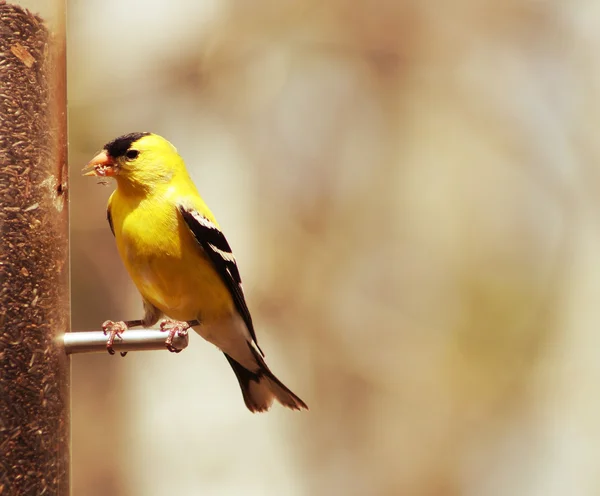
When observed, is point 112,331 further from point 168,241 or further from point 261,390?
point 261,390

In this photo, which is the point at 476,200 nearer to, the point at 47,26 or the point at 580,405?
the point at 580,405

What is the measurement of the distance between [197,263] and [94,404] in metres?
6.16

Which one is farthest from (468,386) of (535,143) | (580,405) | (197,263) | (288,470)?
(197,263)

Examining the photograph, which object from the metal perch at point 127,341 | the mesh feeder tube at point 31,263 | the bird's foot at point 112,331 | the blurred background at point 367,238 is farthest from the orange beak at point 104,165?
the blurred background at point 367,238

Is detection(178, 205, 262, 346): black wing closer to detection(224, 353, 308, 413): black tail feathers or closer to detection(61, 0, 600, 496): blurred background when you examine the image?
detection(224, 353, 308, 413): black tail feathers

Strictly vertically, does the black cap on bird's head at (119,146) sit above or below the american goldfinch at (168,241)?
above

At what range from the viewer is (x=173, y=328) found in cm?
336

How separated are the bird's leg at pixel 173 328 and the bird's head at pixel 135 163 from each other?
612 mm

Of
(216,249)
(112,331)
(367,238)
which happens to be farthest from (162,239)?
(367,238)

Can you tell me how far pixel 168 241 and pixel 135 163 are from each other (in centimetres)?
40

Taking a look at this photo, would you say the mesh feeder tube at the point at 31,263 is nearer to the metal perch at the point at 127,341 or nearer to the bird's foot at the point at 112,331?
the metal perch at the point at 127,341

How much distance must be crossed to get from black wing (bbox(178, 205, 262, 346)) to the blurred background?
5336 millimetres

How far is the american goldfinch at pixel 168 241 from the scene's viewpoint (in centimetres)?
362

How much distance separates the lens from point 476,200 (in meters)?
11.8
